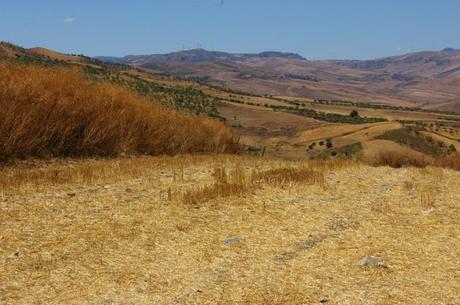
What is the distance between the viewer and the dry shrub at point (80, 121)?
42.4 feet

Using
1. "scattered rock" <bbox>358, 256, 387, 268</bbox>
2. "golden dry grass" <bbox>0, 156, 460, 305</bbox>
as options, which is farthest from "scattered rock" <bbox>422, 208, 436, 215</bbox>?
"scattered rock" <bbox>358, 256, 387, 268</bbox>

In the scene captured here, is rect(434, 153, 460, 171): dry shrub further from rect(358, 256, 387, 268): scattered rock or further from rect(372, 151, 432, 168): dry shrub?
rect(358, 256, 387, 268): scattered rock

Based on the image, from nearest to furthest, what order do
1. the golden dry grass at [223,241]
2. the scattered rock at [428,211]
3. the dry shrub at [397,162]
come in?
the golden dry grass at [223,241], the scattered rock at [428,211], the dry shrub at [397,162]

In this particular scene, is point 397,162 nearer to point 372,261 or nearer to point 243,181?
point 243,181

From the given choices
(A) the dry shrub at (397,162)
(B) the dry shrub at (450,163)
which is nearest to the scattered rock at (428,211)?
(A) the dry shrub at (397,162)

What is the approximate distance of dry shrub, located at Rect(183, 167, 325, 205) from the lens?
965cm

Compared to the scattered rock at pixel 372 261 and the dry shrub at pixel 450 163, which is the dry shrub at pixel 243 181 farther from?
the dry shrub at pixel 450 163

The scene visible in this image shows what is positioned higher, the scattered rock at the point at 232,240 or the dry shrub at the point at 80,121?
the dry shrub at the point at 80,121

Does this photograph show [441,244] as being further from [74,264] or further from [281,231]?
[74,264]

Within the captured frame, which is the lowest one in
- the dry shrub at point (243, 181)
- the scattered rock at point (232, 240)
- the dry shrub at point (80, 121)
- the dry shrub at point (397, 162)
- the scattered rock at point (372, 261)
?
the scattered rock at point (232, 240)

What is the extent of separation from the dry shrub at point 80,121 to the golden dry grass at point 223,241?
1.58 m

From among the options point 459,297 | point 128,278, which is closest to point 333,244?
point 459,297

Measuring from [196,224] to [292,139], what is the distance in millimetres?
43645

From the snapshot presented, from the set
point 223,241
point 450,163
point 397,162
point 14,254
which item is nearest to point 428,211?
point 223,241
